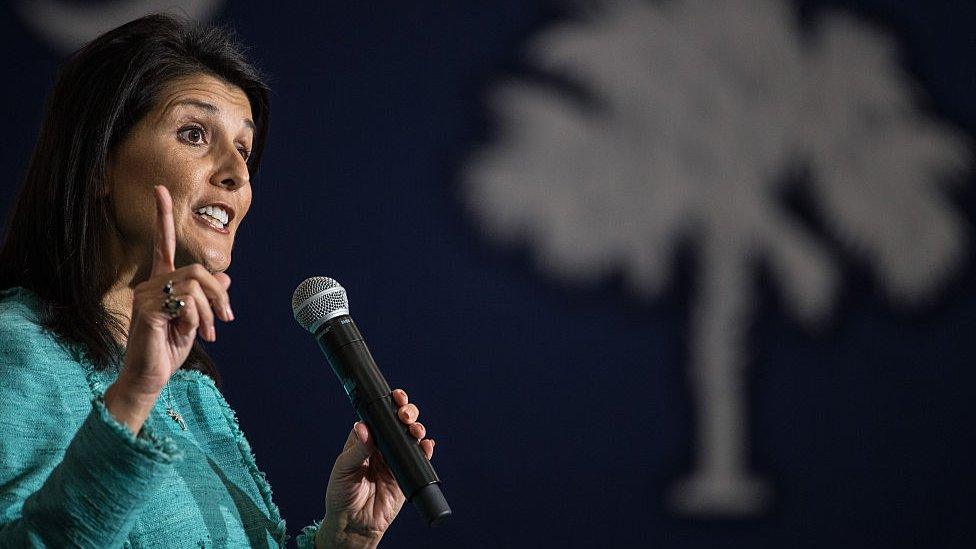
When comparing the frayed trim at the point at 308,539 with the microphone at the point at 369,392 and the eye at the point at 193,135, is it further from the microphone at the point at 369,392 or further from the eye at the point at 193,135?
the eye at the point at 193,135

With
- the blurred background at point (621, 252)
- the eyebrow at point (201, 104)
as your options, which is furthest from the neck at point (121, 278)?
the blurred background at point (621, 252)

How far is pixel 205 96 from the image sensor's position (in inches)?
57.4

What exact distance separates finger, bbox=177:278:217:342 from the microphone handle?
0.29 m

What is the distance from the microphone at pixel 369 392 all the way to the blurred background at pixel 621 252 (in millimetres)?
1142

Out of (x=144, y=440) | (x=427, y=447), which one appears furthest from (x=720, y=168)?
(x=144, y=440)

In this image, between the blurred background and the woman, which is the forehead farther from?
the blurred background

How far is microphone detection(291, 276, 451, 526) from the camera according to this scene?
1148 millimetres

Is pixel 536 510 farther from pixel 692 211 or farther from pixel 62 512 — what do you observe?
pixel 62 512

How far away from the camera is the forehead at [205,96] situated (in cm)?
141

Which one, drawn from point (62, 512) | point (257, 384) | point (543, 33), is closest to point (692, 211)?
point (543, 33)

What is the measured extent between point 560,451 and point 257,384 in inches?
31.5

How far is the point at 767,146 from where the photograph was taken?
2.86m

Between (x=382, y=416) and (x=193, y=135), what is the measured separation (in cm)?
51

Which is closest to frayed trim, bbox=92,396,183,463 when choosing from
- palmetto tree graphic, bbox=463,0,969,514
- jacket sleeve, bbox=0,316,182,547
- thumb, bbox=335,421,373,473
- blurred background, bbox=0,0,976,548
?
jacket sleeve, bbox=0,316,182,547
